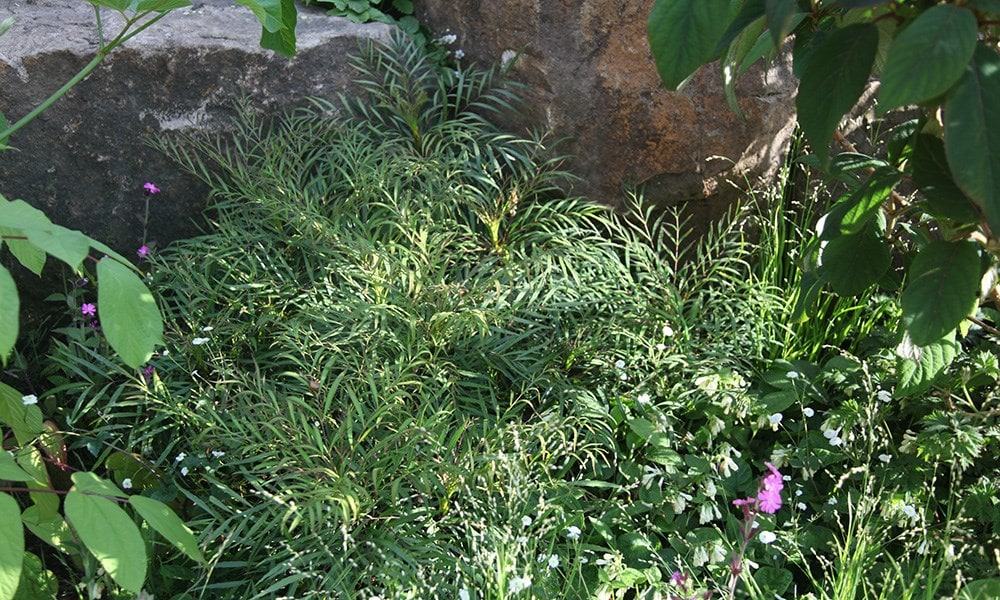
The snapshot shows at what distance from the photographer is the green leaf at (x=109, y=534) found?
1.30 metres

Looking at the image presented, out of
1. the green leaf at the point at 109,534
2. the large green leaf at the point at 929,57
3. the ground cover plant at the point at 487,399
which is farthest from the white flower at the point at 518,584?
the large green leaf at the point at 929,57

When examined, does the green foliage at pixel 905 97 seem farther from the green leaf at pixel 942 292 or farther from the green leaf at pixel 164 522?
the green leaf at pixel 164 522

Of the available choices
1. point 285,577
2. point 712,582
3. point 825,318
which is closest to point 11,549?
point 285,577

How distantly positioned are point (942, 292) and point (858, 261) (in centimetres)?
28

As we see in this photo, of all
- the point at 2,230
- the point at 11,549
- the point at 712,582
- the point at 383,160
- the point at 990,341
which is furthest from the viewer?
the point at 383,160

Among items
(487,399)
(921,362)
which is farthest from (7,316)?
(921,362)

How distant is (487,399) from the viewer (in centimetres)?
260

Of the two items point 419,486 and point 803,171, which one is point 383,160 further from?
point 803,171

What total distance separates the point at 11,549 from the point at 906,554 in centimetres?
172

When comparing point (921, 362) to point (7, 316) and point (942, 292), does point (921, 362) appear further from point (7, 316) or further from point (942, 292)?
point (7, 316)

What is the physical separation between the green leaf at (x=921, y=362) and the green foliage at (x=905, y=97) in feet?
0.89

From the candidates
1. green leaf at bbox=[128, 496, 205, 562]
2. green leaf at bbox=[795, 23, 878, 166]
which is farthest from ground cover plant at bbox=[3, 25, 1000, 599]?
green leaf at bbox=[795, 23, 878, 166]

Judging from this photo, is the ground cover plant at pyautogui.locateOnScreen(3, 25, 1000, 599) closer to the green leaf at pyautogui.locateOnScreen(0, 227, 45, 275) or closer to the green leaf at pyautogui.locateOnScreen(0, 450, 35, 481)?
the green leaf at pyautogui.locateOnScreen(0, 450, 35, 481)

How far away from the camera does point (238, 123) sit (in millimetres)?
3084
